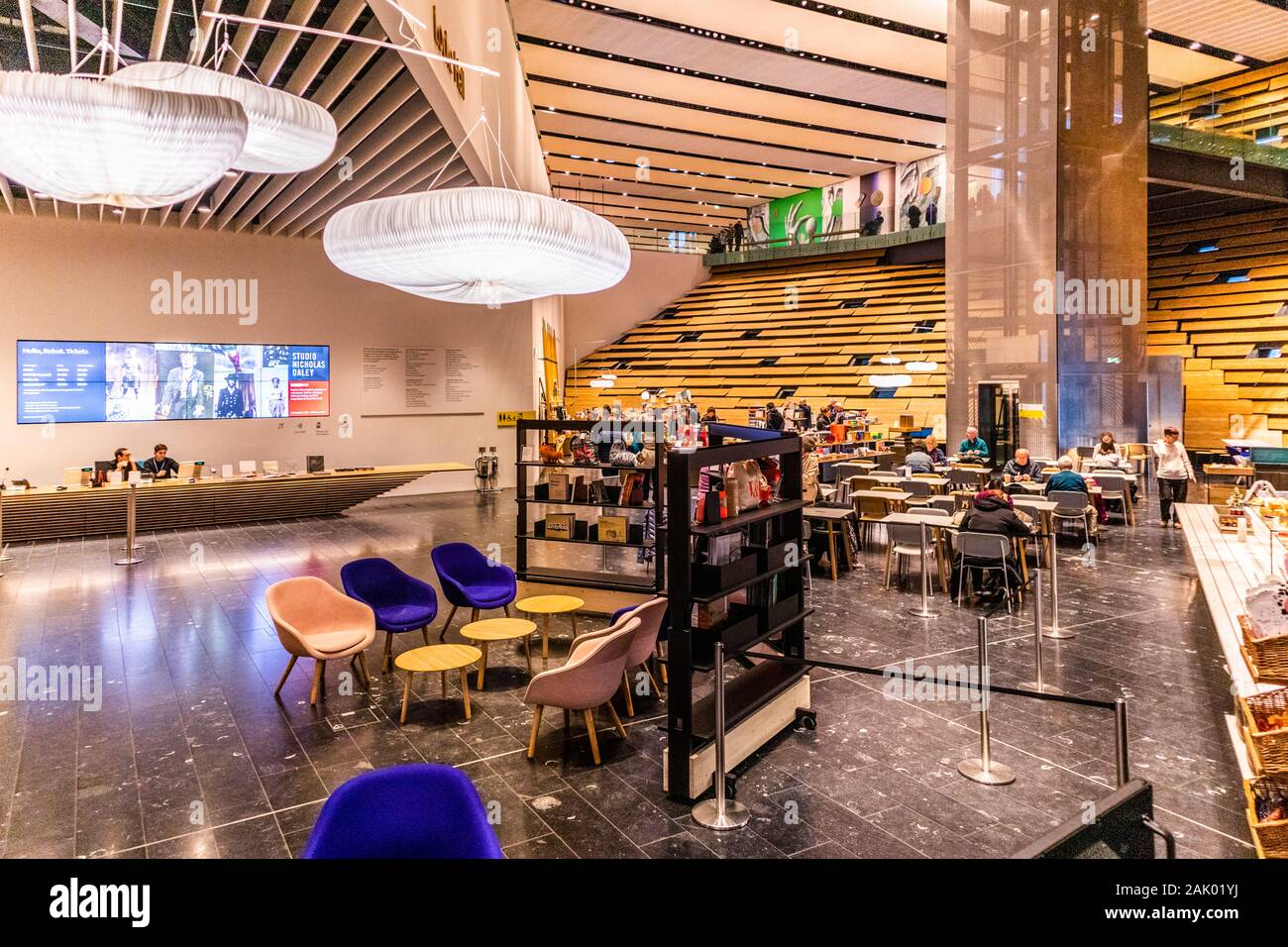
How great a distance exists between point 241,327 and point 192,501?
11.1 feet

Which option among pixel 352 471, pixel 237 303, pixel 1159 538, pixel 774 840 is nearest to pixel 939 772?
pixel 774 840

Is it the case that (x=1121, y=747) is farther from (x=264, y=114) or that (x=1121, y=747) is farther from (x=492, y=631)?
(x=264, y=114)

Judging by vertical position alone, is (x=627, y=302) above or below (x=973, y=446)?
above

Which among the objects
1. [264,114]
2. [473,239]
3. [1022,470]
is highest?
[264,114]

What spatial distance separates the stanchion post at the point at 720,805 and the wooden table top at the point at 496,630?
1922mm

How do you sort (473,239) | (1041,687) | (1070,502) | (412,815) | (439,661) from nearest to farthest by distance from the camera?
(412,815) → (473,239) → (439,661) → (1041,687) → (1070,502)

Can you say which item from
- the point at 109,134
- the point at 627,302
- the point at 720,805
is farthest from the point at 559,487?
the point at 627,302

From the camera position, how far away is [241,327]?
13.4m

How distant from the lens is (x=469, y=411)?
52.5 feet

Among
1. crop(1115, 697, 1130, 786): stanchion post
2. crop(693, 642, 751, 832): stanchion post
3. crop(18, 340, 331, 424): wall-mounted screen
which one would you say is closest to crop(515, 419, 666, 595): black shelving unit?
crop(693, 642, 751, 832): stanchion post

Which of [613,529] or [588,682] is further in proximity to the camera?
[613,529]

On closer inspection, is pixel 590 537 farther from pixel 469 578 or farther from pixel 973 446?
pixel 973 446

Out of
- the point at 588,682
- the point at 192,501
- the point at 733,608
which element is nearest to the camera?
the point at 588,682
